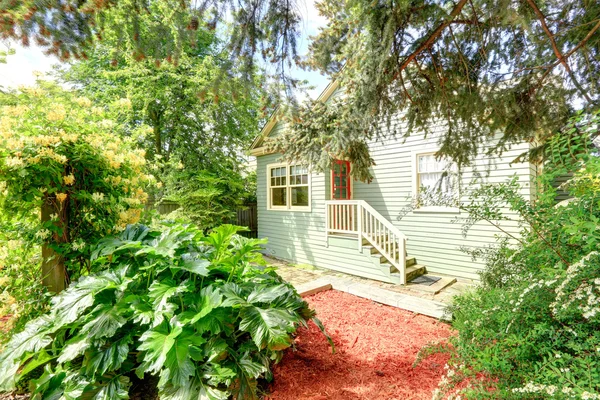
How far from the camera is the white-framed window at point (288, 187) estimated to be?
735 cm

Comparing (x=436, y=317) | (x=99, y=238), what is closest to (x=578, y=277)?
(x=436, y=317)

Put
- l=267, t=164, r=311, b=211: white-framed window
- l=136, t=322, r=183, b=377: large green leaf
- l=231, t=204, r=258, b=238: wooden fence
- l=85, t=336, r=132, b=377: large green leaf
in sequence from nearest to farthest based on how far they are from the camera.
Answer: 1. l=136, t=322, r=183, b=377: large green leaf
2. l=85, t=336, r=132, b=377: large green leaf
3. l=267, t=164, r=311, b=211: white-framed window
4. l=231, t=204, r=258, b=238: wooden fence

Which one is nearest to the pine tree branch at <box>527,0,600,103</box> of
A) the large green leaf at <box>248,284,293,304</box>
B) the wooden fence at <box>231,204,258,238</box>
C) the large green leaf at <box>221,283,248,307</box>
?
the large green leaf at <box>248,284,293,304</box>

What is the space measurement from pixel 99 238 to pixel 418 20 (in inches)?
132

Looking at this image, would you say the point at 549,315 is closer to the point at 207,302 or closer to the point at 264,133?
the point at 207,302

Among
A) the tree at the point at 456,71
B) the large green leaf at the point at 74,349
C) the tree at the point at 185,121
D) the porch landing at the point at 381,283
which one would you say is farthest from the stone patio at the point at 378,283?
the tree at the point at 185,121

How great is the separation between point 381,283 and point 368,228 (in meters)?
1.09

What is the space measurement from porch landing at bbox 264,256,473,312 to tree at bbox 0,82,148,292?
2409mm

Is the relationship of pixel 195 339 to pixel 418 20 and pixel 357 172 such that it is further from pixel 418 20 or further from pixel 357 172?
pixel 418 20

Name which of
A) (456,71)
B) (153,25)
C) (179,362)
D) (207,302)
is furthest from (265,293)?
(456,71)

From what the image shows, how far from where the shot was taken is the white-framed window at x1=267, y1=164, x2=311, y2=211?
735 cm

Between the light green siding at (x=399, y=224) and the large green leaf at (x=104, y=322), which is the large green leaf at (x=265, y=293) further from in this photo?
the light green siding at (x=399, y=224)

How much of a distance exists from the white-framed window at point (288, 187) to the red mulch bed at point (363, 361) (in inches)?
168

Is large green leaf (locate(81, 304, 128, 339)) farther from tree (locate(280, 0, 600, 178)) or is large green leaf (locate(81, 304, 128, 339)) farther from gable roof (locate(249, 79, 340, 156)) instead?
gable roof (locate(249, 79, 340, 156))
